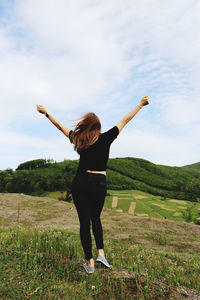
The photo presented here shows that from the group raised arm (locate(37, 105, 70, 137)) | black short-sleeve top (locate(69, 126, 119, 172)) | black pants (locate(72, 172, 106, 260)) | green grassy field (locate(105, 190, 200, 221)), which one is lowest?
green grassy field (locate(105, 190, 200, 221))

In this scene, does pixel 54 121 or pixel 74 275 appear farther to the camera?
pixel 54 121

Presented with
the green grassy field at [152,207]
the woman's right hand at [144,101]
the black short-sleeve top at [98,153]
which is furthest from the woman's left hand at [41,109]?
the green grassy field at [152,207]

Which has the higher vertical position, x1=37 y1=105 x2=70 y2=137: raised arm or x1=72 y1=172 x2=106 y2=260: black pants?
x1=37 y1=105 x2=70 y2=137: raised arm

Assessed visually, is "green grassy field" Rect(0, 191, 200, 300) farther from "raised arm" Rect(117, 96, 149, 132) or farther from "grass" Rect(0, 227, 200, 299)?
"raised arm" Rect(117, 96, 149, 132)

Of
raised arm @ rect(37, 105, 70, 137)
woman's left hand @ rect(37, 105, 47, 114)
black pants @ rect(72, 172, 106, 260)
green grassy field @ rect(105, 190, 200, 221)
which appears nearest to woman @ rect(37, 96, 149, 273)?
black pants @ rect(72, 172, 106, 260)

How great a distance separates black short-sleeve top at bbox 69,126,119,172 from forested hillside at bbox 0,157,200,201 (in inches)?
569

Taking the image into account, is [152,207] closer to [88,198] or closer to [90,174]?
[88,198]

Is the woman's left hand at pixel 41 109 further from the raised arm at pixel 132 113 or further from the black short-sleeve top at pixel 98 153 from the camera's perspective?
the raised arm at pixel 132 113

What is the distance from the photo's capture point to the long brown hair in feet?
11.8

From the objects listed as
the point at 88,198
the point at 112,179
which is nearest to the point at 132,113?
the point at 88,198

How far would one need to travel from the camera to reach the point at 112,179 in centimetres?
1939

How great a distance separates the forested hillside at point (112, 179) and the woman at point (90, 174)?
46.7 ft

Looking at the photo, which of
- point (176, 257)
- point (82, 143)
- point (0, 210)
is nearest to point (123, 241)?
point (176, 257)

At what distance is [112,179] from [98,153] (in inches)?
632
